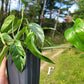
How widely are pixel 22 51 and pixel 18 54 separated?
0.01 metres

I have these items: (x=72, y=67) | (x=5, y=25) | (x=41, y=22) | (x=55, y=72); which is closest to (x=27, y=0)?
(x=5, y=25)

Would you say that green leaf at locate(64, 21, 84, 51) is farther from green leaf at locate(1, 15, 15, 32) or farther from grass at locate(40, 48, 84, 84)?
grass at locate(40, 48, 84, 84)

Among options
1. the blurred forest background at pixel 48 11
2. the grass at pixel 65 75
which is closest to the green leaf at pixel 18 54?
the grass at pixel 65 75

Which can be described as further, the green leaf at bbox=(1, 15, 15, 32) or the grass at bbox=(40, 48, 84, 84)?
the grass at bbox=(40, 48, 84, 84)

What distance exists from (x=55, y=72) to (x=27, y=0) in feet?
5.16

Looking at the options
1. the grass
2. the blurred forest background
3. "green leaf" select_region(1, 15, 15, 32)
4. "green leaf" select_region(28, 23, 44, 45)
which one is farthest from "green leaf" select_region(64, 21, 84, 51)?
the blurred forest background

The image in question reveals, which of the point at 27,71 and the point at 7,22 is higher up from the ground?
the point at 7,22

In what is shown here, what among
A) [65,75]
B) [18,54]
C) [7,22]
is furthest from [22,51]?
[65,75]

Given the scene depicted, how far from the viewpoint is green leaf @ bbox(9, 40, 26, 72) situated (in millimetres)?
210

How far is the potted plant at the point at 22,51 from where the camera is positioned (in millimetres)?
208

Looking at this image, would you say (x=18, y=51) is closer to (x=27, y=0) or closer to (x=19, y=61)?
(x=19, y=61)

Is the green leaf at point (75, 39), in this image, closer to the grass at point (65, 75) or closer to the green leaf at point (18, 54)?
the green leaf at point (18, 54)

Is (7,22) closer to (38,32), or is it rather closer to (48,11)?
(38,32)

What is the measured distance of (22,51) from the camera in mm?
211
